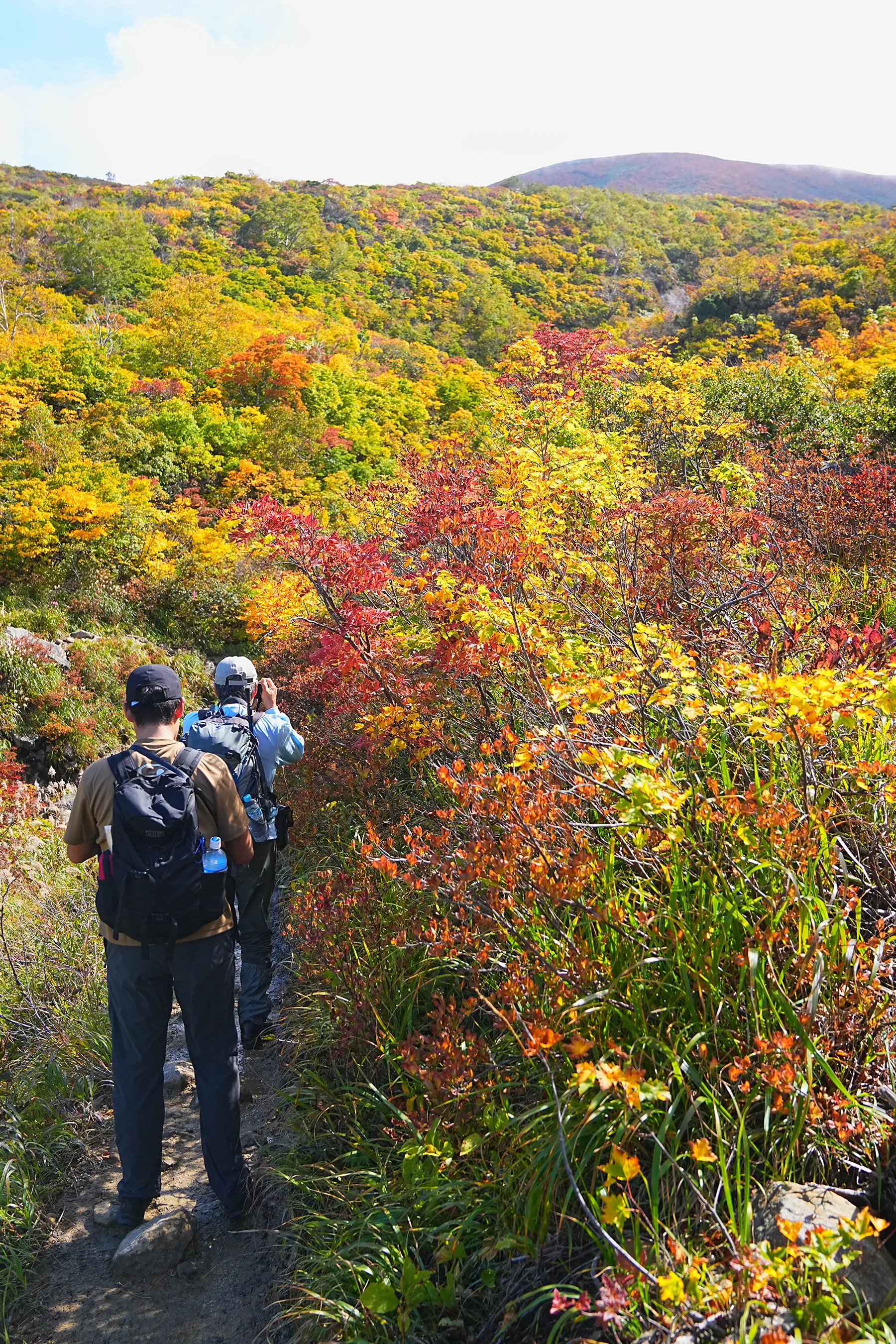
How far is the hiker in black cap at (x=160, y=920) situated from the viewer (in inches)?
95.5

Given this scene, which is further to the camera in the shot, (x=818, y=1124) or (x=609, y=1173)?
(x=818, y=1124)

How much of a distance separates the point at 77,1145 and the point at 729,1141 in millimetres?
2554

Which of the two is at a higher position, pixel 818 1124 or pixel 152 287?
pixel 152 287

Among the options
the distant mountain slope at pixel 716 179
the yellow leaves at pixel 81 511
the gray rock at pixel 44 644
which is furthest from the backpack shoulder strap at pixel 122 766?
the distant mountain slope at pixel 716 179

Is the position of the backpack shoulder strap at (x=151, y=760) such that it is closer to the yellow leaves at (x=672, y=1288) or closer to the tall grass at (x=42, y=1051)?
the tall grass at (x=42, y=1051)

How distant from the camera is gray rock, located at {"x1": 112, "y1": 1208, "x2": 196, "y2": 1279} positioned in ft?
8.05

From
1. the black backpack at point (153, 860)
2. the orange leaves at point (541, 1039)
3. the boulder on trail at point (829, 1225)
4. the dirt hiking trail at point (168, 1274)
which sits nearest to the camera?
the boulder on trail at point (829, 1225)

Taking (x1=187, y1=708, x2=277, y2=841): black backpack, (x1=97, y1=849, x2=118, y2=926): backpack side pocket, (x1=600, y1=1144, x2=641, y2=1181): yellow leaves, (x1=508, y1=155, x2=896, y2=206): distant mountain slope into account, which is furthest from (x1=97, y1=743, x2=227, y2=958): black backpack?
(x1=508, y1=155, x2=896, y2=206): distant mountain slope

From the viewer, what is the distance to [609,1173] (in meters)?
1.60

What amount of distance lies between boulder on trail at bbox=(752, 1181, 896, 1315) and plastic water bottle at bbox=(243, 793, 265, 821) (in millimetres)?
2442

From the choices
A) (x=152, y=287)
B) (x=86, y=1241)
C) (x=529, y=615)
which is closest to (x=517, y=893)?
(x=529, y=615)

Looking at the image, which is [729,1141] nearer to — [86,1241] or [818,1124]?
[818,1124]

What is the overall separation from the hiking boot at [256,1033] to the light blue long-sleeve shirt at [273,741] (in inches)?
35.5

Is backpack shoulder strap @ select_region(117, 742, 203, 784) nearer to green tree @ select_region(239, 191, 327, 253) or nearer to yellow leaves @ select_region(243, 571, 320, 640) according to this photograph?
yellow leaves @ select_region(243, 571, 320, 640)
